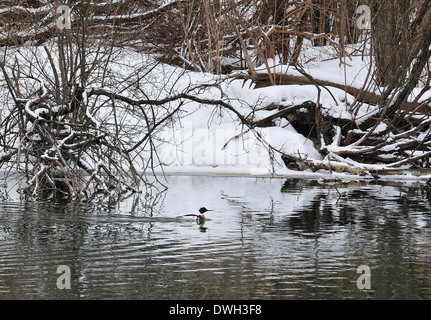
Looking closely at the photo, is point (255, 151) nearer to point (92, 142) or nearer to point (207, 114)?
point (207, 114)

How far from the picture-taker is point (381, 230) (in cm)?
931

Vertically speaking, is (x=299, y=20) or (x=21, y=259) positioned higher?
(x=299, y=20)

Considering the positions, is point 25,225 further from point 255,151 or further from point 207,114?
point 207,114

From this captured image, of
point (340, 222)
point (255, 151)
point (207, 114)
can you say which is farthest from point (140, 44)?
point (340, 222)

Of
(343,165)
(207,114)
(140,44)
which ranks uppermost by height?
(140,44)

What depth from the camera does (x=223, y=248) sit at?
8023 millimetres

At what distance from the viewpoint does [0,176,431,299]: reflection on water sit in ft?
20.7

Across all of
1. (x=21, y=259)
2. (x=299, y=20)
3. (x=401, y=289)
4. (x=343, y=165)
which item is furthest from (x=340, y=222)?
(x=299, y=20)

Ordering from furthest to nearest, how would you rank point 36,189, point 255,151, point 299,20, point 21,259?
point 299,20
point 255,151
point 36,189
point 21,259

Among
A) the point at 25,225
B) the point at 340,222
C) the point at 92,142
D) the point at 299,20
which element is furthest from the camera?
the point at 299,20

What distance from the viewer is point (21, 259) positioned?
7.25 metres

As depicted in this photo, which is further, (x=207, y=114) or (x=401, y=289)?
(x=207, y=114)

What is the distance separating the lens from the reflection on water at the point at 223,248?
248 inches

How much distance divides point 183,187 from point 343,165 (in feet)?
12.8
